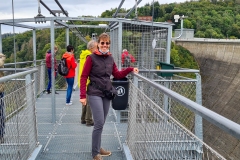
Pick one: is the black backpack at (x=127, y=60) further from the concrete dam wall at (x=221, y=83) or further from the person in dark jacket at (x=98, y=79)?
the concrete dam wall at (x=221, y=83)

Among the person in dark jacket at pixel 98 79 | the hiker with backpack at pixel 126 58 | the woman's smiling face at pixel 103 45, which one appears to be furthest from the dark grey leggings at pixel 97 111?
the hiker with backpack at pixel 126 58

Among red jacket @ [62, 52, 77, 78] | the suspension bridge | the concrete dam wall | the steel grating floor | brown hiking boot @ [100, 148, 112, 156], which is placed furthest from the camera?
the concrete dam wall

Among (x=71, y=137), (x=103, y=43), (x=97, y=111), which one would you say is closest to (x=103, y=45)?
(x=103, y=43)

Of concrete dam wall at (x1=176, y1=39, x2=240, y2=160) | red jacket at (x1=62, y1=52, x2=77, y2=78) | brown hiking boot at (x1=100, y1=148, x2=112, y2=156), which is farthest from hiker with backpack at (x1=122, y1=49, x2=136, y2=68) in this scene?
concrete dam wall at (x1=176, y1=39, x2=240, y2=160)

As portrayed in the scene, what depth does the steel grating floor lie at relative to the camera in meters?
3.97

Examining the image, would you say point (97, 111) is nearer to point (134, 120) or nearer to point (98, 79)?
A: point (98, 79)

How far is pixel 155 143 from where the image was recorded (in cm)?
278

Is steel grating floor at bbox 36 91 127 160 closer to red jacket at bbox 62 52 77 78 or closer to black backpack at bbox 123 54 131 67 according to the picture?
red jacket at bbox 62 52 77 78

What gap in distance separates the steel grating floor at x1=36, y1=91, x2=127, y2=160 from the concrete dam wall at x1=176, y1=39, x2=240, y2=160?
2024 cm

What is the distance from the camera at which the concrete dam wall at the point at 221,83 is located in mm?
25000

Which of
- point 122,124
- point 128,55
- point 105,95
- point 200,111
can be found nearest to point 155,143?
point 105,95

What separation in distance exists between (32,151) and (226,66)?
33.2 meters

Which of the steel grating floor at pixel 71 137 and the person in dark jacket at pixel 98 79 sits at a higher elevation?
the person in dark jacket at pixel 98 79

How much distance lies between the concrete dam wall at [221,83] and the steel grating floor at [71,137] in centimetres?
2024
